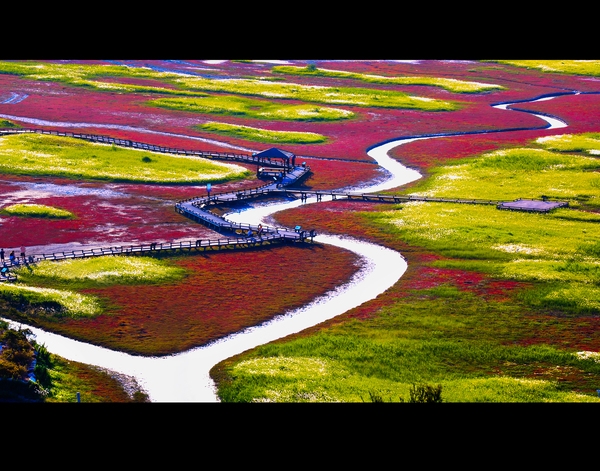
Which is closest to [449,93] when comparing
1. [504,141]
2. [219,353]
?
[504,141]

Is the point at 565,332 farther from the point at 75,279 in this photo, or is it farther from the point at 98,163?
the point at 98,163

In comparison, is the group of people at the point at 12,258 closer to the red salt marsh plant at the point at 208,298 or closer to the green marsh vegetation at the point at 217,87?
the red salt marsh plant at the point at 208,298

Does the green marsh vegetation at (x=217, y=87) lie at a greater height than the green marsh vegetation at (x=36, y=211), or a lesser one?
greater

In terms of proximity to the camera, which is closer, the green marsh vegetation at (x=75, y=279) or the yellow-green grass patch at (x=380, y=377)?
the yellow-green grass patch at (x=380, y=377)

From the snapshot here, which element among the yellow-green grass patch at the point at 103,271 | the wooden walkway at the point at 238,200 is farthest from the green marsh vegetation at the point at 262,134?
the yellow-green grass patch at the point at 103,271

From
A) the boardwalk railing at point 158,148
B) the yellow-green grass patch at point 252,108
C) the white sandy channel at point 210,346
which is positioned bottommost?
the white sandy channel at point 210,346

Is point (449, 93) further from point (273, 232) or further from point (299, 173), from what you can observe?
point (273, 232)

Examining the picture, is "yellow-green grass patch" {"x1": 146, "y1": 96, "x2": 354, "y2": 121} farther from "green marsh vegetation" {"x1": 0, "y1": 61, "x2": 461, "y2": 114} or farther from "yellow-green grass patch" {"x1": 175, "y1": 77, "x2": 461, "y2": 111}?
"yellow-green grass patch" {"x1": 175, "y1": 77, "x2": 461, "y2": 111}
